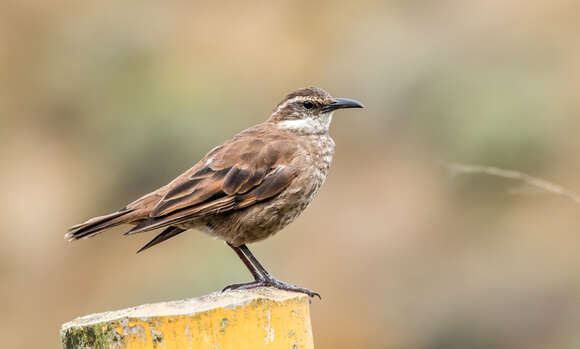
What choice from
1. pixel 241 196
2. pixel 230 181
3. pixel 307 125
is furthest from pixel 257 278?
pixel 307 125

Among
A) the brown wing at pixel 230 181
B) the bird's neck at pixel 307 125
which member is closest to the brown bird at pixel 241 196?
the brown wing at pixel 230 181

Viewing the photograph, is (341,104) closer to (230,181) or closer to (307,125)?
(307,125)

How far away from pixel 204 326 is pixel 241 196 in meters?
1.99

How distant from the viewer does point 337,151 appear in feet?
44.0

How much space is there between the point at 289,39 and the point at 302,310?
11.5 m

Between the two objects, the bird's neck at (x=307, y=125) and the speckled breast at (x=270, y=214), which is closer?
the speckled breast at (x=270, y=214)

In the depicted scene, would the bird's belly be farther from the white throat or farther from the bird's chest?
the white throat

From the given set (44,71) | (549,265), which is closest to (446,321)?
(549,265)

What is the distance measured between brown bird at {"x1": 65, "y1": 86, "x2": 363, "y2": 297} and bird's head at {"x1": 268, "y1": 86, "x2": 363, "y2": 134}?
29 cm

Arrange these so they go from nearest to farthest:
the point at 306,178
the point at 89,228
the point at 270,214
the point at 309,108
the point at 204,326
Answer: the point at 204,326
the point at 89,228
the point at 270,214
the point at 306,178
the point at 309,108

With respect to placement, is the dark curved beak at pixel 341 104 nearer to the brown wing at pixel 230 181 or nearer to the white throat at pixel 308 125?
the white throat at pixel 308 125

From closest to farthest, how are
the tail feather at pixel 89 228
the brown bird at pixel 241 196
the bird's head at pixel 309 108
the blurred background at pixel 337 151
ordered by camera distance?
the tail feather at pixel 89 228 → the brown bird at pixel 241 196 → the bird's head at pixel 309 108 → the blurred background at pixel 337 151

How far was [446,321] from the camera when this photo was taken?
10688mm

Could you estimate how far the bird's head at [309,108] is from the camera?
6289 mm
